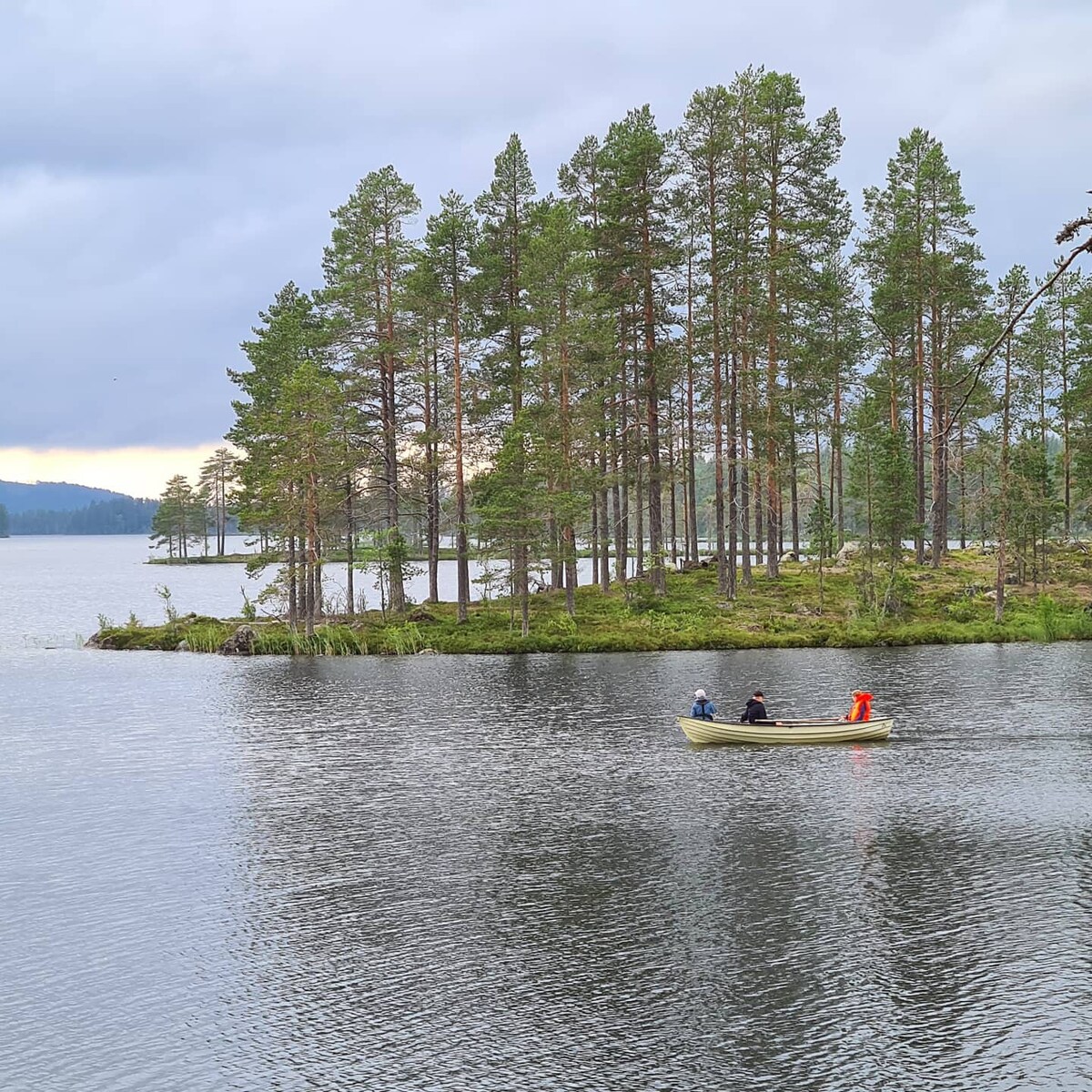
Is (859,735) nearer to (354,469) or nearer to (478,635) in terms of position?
(478,635)

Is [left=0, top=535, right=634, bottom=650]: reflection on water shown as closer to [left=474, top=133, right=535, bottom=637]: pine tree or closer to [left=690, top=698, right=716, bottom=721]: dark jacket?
[left=474, top=133, right=535, bottom=637]: pine tree

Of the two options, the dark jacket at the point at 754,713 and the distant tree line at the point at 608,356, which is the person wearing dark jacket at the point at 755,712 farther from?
the distant tree line at the point at 608,356

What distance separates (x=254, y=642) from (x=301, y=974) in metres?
50.0

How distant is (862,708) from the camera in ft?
130

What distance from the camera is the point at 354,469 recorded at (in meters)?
69.8

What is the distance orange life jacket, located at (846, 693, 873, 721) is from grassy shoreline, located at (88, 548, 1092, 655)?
21.7 meters

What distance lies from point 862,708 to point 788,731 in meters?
2.77

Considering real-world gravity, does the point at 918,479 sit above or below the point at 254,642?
above

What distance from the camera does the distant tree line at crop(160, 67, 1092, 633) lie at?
64.4 metres

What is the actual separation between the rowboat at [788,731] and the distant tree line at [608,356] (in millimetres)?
24223

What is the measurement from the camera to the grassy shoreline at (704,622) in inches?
2474

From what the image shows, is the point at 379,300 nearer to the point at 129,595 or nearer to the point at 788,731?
the point at 788,731

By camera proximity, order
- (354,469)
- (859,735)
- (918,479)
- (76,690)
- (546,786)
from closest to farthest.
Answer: (546,786) < (859,735) < (76,690) < (354,469) < (918,479)

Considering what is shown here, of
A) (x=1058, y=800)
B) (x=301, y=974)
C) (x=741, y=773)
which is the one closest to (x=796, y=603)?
(x=741, y=773)
